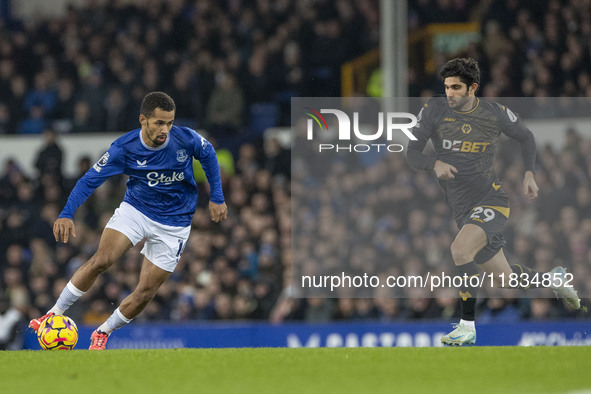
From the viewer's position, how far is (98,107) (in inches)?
689

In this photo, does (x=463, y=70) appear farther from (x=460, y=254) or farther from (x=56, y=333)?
(x=56, y=333)

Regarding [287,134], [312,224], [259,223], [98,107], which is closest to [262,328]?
[259,223]

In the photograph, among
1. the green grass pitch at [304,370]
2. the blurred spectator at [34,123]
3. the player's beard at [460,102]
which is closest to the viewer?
the green grass pitch at [304,370]

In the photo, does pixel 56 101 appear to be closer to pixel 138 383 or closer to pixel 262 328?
pixel 262 328

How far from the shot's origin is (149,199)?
8414mm

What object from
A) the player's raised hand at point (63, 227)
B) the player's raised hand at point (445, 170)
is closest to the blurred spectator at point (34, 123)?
the player's raised hand at point (63, 227)

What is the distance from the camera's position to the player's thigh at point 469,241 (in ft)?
28.7

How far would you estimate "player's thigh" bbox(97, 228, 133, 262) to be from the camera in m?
8.15

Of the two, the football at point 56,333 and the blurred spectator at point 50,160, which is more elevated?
the blurred spectator at point 50,160

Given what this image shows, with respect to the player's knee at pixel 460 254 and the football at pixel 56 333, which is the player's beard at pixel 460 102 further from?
the football at pixel 56 333

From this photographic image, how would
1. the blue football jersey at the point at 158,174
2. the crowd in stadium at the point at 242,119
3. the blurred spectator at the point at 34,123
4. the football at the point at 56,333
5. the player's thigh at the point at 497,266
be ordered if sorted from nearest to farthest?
1. the blue football jersey at the point at 158,174
2. the football at the point at 56,333
3. the player's thigh at the point at 497,266
4. the crowd in stadium at the point at 242,119
5. the blurred spectator at the point at 34,123

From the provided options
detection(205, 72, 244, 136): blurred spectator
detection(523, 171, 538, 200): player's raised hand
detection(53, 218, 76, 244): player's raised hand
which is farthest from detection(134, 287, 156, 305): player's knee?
detection(205, 72, 244, 136): blurred spectator

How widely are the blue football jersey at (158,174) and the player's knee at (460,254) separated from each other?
2.01 m

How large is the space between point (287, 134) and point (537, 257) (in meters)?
7.73
